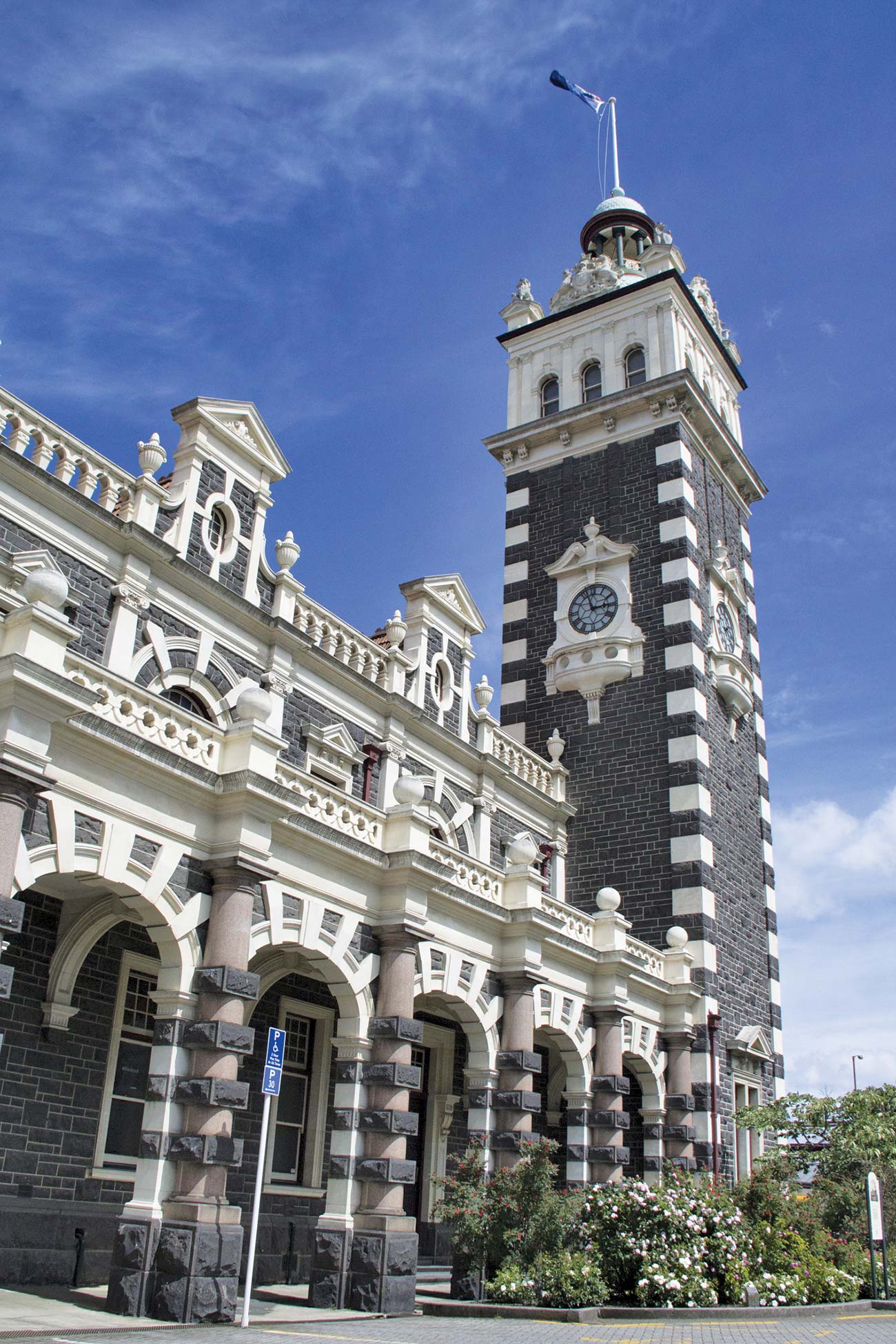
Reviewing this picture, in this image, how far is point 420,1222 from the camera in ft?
77.3

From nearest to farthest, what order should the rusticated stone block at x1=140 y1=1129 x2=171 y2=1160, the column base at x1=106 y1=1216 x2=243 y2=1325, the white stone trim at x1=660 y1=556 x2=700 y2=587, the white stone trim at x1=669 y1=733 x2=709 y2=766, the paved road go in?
the paved road, the column base at x1=106 y1=1216 x2=243 y2=1325, the rusticated stone block at x1=140 y1=1129 x2=171 y2=1160, the white stone trim at x1=669 y1=733 x2=709 y2=766, the white stone trim at x1=660 y1=556 x2=700 y2=587

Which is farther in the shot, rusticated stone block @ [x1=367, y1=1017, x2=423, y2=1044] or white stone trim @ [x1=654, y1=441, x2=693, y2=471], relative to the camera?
white stone trim @ [x1=654, y1=441, x2=693, y2=471]

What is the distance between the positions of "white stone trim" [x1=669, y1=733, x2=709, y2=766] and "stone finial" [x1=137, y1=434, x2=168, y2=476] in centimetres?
1516

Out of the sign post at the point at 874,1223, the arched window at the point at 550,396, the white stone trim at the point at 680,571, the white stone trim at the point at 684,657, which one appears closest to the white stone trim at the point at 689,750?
the white stone trim at the point at 684,657

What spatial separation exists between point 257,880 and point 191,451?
8.43m

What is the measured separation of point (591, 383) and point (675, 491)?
18.4 ft

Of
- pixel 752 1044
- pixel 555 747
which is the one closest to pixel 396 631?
pixel 555 747

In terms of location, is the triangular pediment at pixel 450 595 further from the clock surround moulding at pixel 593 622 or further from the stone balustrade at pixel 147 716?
the stone balustrade at pixel 147 716

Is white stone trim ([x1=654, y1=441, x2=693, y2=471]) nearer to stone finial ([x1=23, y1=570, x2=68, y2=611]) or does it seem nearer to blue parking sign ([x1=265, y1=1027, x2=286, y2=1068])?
stone finial ([x1=23, y1=570, x2=68, y2=611])

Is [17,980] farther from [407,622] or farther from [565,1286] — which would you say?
[407,622]

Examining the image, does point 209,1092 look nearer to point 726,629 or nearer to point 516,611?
point 516,611

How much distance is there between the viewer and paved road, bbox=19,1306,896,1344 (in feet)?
38.5

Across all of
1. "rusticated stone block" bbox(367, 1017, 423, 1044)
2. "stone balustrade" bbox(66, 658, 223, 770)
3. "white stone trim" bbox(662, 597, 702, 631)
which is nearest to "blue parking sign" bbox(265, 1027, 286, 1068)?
"rusticated stone block" bbox(367, 1017, 423, 1044)

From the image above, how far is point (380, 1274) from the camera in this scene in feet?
50.8
